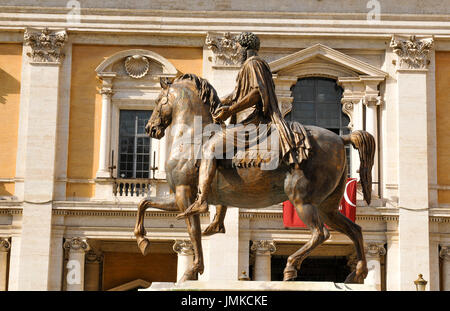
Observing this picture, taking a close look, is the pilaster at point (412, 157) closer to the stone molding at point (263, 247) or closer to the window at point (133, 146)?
the stone molding at point (263, 247)

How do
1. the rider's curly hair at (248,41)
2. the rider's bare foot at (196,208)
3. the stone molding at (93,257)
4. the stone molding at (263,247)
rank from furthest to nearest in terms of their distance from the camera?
the stone molding at (93,257), the stone molding at (263,247), the rider's curly hair at (248,41), the rider's bare foot at (196,208)

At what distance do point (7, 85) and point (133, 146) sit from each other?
3780 millimetres

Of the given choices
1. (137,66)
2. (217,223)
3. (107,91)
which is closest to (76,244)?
(107,91)

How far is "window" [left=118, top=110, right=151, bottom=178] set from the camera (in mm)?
25469

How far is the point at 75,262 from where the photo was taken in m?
24.5

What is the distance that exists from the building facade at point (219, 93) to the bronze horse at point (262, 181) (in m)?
13.4

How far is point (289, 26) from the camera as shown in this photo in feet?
83.6

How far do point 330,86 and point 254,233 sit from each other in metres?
4.64

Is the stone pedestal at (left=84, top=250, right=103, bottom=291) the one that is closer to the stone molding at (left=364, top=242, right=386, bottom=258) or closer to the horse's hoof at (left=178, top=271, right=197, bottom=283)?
the stone molding at (left=364, top=242, right=386, bottom=258)

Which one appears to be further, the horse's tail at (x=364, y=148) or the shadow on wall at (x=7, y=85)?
the shadow on wall at (x=7, y=85)

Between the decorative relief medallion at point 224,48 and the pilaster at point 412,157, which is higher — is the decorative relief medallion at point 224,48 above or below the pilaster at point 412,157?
above

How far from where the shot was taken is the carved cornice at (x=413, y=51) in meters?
25.1

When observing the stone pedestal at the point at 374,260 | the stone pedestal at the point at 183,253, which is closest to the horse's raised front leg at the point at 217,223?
the stone pedestal at the point at 183,253
